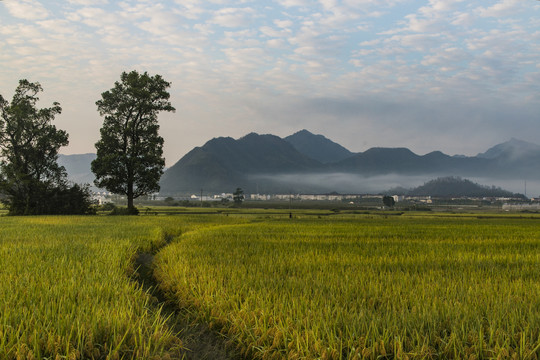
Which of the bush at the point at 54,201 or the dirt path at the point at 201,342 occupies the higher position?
the bush at the point at 54,201

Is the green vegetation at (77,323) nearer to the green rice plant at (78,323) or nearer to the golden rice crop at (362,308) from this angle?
the green rice plant at (78,323)

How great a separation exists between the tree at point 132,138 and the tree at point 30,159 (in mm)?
5376

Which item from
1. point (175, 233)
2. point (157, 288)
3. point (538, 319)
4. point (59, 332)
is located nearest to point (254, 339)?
point (59, 332)

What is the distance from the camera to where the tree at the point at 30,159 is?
3738 centimetres

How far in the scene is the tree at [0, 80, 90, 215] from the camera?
123 feet

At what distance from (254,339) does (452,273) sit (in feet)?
16.1

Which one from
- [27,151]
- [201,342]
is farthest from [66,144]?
[201,342]

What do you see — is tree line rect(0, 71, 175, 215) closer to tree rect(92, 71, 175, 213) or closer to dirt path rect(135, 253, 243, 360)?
tree rect(92, 71, 175, 213)

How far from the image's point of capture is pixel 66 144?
39844 mm

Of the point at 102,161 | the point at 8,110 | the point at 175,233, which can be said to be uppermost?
the point at 8,110

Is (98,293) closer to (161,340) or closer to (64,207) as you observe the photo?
(161,340)

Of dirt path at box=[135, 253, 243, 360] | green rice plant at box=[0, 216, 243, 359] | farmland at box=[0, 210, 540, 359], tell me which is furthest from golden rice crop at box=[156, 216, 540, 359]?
green rice plant at box=[0, 216, 243, 359]

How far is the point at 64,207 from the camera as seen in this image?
4019 cm

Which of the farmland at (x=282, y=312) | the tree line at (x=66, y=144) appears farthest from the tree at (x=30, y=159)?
the farmland at (x=282, y=312)
